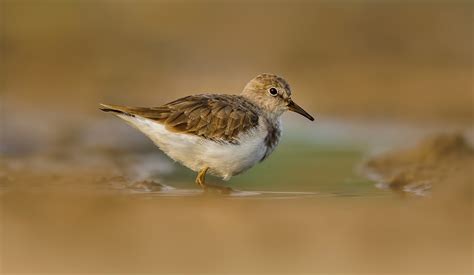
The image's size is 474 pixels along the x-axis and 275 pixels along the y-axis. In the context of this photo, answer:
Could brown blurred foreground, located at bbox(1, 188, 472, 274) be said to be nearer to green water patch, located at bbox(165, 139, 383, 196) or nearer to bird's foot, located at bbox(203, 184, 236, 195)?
bird's foot, located at bbox(203, 184, 236, 195)

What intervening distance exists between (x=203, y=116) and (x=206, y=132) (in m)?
0.19

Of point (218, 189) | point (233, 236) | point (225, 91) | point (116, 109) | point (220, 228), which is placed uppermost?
point (225, 91)

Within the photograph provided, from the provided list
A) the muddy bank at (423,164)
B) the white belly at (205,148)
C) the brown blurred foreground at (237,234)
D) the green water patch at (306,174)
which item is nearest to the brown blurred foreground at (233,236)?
the brown blurred foreground at (237,234)

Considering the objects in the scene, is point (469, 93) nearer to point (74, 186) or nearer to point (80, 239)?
point (74, 186)

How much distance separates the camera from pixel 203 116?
10.5 m

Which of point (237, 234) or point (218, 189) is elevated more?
point (218, 189)

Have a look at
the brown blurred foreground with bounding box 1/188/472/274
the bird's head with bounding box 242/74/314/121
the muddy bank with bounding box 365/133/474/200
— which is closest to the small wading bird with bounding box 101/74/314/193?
the bird's head with bounding box 242/74/314/121

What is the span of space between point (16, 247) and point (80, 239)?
502 millimetres

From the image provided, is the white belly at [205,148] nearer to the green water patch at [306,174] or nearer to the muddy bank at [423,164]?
the green water patch at [306,174]

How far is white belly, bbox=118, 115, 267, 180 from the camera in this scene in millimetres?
10336

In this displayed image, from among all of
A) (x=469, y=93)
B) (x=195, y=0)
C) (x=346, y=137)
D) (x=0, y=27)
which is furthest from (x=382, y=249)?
(x=195, y=0)

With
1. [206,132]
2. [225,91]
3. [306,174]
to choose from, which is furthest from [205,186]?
[225,91]

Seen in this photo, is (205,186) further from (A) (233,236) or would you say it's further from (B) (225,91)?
(B) (225,91)

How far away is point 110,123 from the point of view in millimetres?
17250
